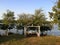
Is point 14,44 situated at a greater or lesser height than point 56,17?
lesser

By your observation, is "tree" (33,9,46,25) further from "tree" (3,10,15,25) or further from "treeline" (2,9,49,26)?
"tree" (3,10,15,25)

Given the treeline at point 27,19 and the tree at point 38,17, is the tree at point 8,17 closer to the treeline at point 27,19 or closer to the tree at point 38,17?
the treeline at point 27,19

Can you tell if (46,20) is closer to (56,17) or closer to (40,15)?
(40,15)


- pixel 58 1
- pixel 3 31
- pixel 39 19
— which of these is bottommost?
pixel 3 31

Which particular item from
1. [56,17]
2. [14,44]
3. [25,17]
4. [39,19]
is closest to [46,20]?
[39,19]

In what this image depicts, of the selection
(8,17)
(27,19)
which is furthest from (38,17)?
(8,17)

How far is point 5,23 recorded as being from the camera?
A: 3400 centimetres

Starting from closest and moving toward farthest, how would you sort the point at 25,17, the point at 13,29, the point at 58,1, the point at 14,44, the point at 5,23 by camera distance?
the point at 14,44 → the point at 58,1 → the point at 5,23 → the point at 25,17 → the point at 13,29

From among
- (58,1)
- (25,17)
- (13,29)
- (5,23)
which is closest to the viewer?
(58,1)

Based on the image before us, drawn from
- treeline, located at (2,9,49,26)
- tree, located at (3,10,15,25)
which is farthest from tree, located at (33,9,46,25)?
tree, located at (3,10,15,25)

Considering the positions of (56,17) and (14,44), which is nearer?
(14,44)

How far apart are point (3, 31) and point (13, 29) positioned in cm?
315

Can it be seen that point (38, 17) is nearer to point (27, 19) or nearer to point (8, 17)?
point (27, 19)

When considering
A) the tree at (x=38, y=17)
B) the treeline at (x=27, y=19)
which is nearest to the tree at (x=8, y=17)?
the treeline at (x=27, y=19)
